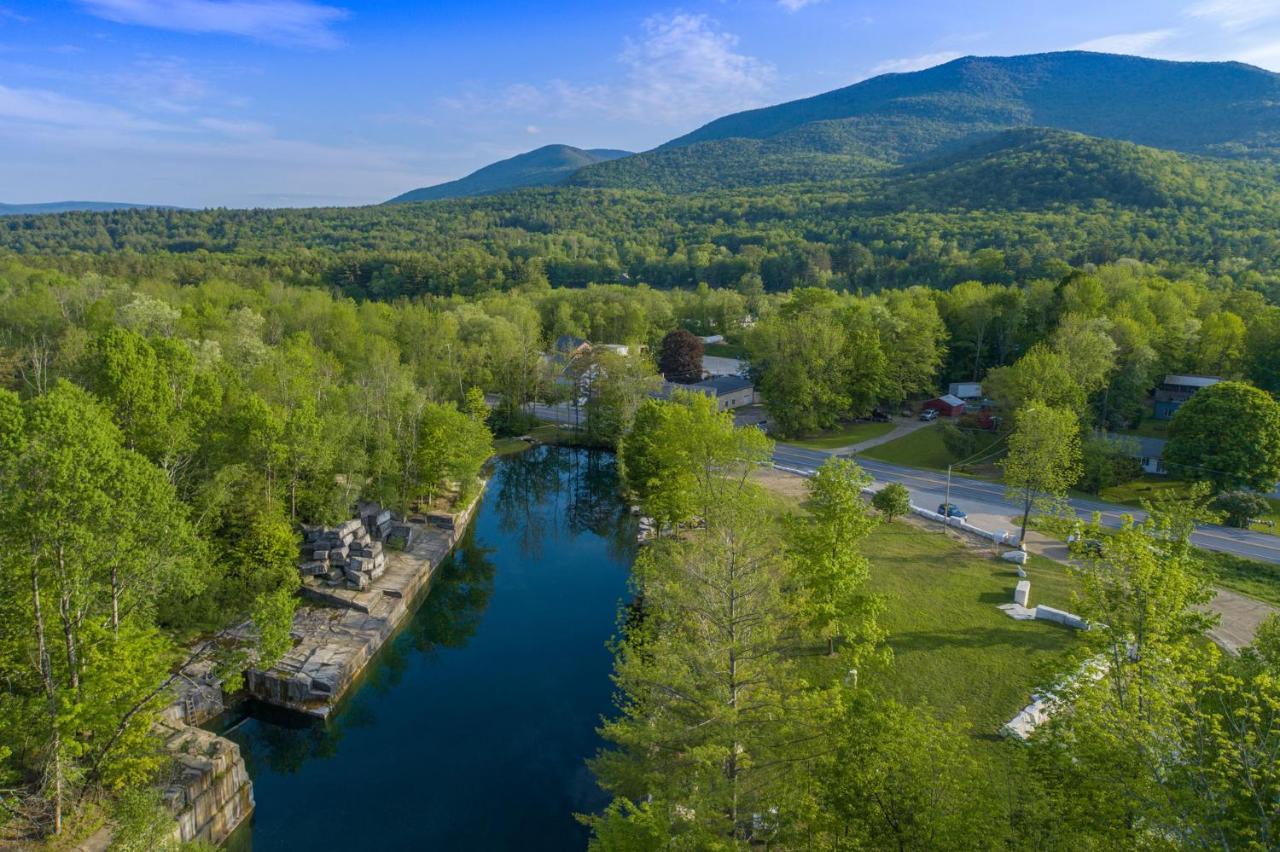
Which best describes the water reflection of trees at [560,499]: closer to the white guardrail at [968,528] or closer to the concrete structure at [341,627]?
the concrete structure at [341,627]

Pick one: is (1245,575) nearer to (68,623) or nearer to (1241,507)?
(1241,507)

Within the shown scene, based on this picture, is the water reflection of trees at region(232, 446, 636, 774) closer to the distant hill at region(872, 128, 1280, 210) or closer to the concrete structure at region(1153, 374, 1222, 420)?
the concrete structure at region(1153, 374, 1222, 420)

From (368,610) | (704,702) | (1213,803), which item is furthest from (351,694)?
(1213,803)

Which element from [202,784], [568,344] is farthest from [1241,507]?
[568,344]

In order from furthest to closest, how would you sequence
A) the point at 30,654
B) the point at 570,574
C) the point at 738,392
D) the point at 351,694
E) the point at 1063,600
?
1. the point at 738,392
2. the point at 570,574
3. the point at 1063,600
4. the point at 351,694
5. the point at 30,654

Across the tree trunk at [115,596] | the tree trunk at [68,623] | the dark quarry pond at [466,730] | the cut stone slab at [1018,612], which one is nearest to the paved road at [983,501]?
the cut stone slab at [1018,612]

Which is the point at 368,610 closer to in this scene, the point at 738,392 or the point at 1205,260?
the point at 738,392
